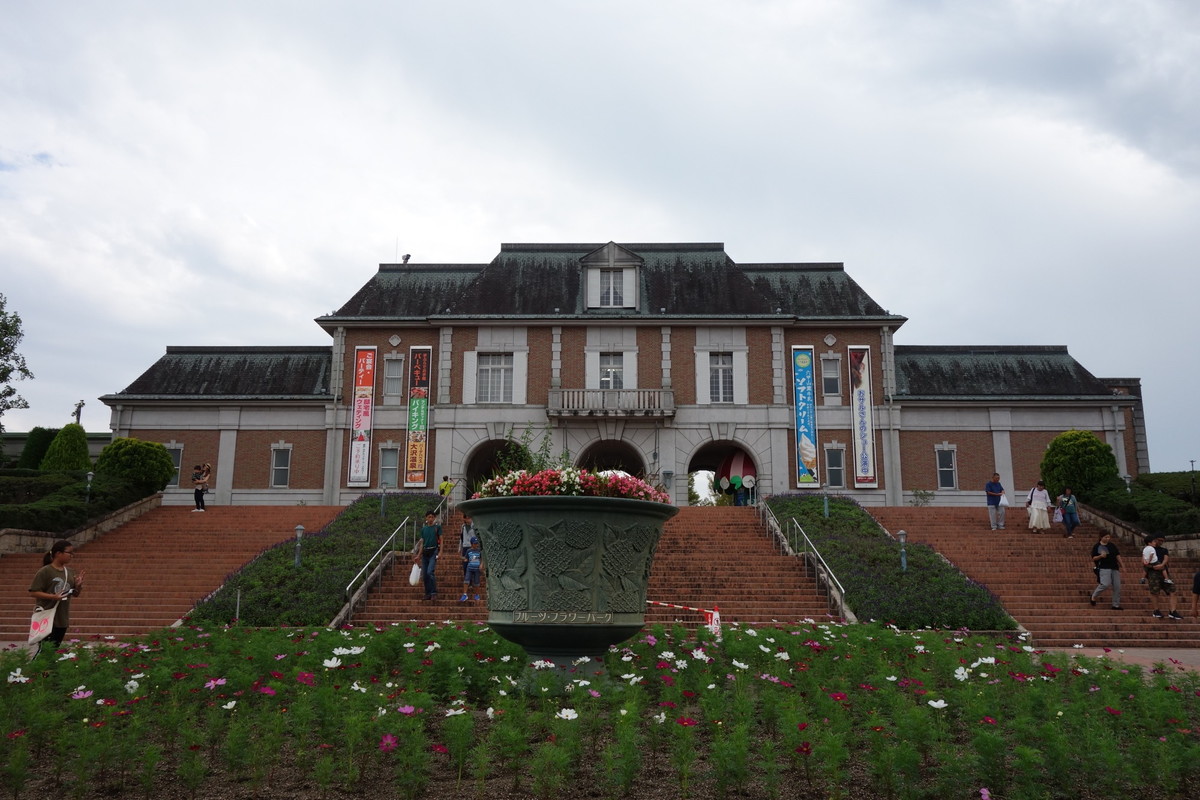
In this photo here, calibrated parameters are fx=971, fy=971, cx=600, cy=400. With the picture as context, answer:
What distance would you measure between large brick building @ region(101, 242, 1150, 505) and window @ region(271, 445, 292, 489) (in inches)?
2.2

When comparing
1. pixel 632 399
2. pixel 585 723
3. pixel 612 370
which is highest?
pixel 612 370

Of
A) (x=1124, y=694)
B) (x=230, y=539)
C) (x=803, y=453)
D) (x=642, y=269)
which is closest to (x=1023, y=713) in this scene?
(x=1124, y=694)

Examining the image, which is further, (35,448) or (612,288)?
(35,448)

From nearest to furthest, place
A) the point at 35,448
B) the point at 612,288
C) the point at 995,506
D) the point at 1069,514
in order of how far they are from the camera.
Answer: the point at 1069,514 → the point at 995,506 → the point at 612,288 → the point at 35,448

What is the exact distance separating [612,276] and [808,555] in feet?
59.2

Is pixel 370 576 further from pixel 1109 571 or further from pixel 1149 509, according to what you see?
pixel 1149 509

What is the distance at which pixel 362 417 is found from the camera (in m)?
36.1

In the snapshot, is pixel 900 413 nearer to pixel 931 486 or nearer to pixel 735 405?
pixel 931 486

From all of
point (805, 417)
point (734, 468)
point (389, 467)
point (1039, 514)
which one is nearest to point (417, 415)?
point (389, 467)

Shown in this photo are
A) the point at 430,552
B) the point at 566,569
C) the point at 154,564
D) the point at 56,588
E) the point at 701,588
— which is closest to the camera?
the point at 566,569

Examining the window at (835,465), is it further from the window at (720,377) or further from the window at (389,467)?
the window at (389,467)

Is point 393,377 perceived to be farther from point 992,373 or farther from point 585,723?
point 585,723

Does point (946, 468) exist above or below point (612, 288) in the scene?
below

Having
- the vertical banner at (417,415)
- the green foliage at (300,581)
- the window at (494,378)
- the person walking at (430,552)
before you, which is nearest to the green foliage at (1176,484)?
the window at (494,378)
